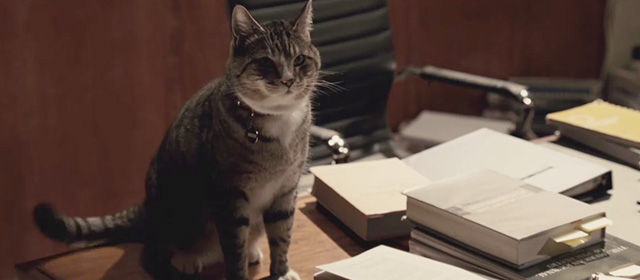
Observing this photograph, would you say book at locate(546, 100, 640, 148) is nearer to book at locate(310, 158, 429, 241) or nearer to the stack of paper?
the stack of paper

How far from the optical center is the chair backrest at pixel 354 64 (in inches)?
84.1

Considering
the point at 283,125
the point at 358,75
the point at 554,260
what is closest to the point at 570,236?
the point at 554,260

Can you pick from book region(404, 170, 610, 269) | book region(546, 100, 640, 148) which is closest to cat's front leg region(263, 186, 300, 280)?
book region(404, 170, 610, 269)

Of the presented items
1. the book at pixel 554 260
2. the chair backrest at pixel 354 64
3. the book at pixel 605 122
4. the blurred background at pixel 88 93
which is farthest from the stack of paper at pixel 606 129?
the blurred background at pixel 88 93

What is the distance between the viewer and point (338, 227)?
5.01ft

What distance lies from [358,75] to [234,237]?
3.20 feet

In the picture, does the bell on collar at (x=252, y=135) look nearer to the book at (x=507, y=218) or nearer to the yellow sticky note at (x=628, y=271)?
the book at (x=507, y=218)

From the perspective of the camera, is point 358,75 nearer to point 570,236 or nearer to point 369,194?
point 369,194

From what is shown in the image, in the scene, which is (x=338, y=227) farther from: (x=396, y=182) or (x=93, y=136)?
(x=93, y=136)

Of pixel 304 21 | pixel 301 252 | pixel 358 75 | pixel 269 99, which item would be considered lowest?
pixel 301 252

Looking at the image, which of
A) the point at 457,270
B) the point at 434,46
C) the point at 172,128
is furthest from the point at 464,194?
the point at 434,46

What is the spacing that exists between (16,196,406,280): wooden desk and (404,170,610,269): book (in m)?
0.13

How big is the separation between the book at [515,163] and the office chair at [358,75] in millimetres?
291

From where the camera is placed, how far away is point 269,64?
4.35 feet
